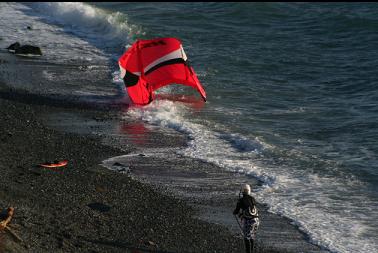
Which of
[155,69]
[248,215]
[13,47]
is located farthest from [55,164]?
[13,47]

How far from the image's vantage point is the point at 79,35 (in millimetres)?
36594

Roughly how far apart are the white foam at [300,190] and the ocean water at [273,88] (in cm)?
3

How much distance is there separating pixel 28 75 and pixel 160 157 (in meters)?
9.65

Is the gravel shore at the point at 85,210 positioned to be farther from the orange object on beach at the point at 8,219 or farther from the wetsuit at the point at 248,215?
the wetsuit at the point at 248,215

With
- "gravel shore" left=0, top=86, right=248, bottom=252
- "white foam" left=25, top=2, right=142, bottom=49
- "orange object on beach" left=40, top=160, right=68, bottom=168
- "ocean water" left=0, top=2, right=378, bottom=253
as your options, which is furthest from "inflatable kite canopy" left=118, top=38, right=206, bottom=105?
"white foam" left=25, top=2, right=142, bottom=49

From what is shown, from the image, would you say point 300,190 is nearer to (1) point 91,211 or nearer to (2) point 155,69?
(1) point 91,211

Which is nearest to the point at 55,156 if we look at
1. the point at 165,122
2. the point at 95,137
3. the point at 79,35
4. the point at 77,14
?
the point at 95,137

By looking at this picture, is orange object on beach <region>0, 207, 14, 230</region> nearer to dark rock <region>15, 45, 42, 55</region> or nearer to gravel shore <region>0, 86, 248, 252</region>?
gravel shore <region>0, 86, 248, 252</region>

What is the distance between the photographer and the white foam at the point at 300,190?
621 inches

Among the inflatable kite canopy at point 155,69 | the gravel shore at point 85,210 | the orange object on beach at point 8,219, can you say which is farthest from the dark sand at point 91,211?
the inflatable kite canopy at point 155,69

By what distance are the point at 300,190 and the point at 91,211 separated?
5348 millimetres

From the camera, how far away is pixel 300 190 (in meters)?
18.1

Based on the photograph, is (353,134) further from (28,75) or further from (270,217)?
(28,75)

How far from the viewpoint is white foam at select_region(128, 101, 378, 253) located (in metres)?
15.8
